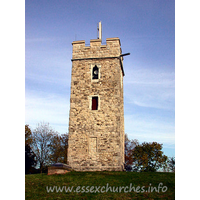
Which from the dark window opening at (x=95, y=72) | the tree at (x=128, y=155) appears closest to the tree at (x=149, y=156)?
the tree at (x=128, y=155)

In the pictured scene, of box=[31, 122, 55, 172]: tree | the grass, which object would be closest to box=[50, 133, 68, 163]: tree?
box=[31, 122, 55, 172]: tree

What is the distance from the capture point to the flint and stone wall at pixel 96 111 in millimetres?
17081

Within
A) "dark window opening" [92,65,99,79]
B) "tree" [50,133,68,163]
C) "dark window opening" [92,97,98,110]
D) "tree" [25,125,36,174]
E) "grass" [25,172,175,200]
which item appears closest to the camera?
"grass" [25,172,175,200]

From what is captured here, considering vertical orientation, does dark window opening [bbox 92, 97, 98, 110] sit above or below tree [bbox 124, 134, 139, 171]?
above

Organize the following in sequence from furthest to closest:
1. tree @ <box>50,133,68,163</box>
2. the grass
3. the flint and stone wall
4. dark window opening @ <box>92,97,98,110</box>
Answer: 1. tree @ <box>50,133,68,163</box>
2. dark window opening @ <box>92,97,98,110</box>
3. the flint and stone wall
4. the grass

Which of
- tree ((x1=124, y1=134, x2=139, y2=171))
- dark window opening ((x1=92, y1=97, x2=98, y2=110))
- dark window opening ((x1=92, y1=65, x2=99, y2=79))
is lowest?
tree ((x1=124, y1=134, x2=139, y2=171))

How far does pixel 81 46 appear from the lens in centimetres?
1977

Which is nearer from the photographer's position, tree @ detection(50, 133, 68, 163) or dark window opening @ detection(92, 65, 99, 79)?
dark window opening @ detection(92, 65, 99, 79)

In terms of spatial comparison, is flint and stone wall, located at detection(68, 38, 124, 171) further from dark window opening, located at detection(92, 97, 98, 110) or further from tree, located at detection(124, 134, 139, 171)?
tree, located at detection(124, 134, 139, 171)

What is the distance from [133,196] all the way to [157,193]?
3.94ft

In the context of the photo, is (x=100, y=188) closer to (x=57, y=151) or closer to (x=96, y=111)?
(x=96, y=111)

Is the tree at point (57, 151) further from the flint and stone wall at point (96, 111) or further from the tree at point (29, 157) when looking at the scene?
the flint and stone wall at point (96, 111)

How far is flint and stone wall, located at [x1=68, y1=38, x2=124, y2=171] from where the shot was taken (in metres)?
17.1

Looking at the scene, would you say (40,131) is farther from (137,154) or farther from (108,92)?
(108,92)
